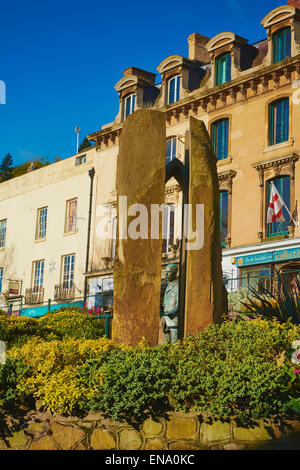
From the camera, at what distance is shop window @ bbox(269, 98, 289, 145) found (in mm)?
27109

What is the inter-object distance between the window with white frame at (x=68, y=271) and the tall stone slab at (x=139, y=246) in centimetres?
2546

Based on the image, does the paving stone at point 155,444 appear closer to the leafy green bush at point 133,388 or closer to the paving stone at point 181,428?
the paving stone at point 181,428

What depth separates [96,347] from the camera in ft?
31.0

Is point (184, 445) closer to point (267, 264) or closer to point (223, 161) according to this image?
point (267, 264)

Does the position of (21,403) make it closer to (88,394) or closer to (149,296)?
(88,394)

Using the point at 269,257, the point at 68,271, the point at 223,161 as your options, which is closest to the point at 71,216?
the point at 68,271

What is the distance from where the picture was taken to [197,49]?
3456cm

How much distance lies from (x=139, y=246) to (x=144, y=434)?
10.1 ft

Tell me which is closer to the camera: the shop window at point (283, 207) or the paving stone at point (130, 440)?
the paving stone at point (130, 440)

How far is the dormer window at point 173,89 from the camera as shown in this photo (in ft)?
107

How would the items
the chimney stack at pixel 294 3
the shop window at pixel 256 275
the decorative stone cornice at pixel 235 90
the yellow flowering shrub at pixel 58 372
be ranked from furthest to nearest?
the chimney stack at pixel 294 3 < the decorative stone cornice at pixel 235 90 < the shop window at pixel 256 275 < the yellow flowering shrub at pixel 58 372

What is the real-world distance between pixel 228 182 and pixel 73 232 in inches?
434

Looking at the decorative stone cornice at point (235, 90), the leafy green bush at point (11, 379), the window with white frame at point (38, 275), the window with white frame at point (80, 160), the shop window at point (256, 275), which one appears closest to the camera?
the leafy green bush at point (11, 379)

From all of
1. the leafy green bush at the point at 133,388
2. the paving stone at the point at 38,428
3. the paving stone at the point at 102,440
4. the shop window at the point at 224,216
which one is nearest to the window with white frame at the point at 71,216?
the shop window at the point at 224,216
